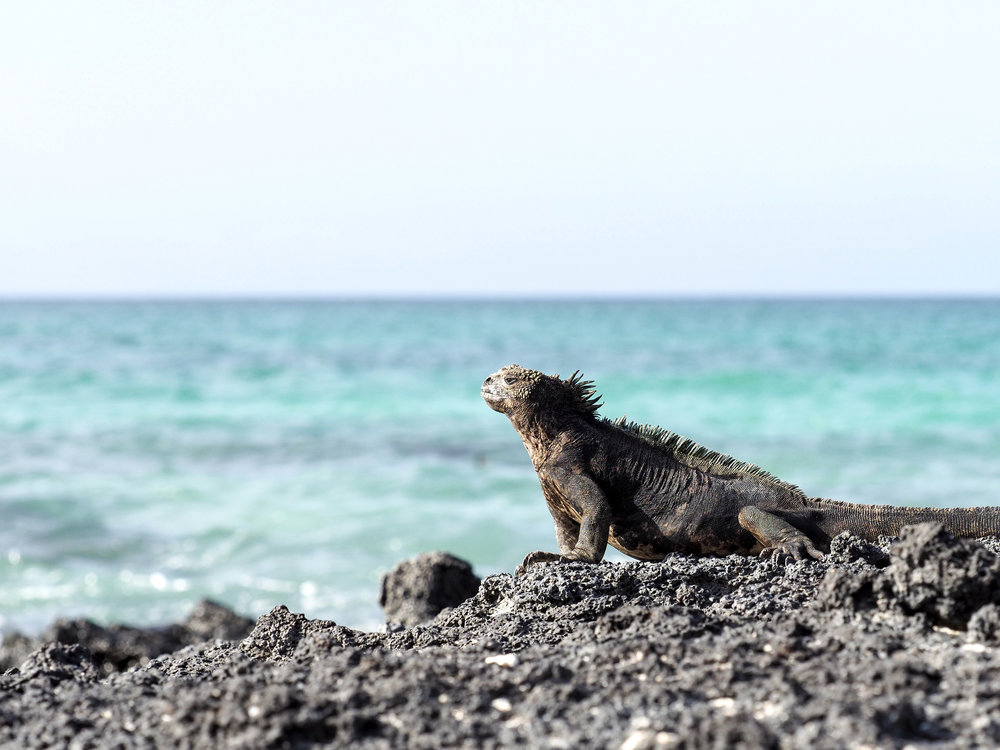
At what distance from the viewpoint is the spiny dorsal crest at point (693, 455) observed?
13.4 ft

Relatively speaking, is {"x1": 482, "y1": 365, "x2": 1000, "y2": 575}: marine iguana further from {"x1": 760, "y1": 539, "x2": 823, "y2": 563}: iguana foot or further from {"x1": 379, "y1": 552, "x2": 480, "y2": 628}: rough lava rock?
{"x1": 379, "y1": 552, "x2": 480, "y2": 628}: rough lava rock

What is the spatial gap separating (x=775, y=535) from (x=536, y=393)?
1024 mm

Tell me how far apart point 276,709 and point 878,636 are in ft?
4.81

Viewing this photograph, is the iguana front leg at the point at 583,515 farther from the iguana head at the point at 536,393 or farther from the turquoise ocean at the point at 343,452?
the turquoise ocean at the point at 343,452

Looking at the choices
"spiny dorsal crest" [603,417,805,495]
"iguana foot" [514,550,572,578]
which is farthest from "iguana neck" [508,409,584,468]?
"iguana foot" [514,550,572,578]

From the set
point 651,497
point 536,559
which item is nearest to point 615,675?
point 536,559

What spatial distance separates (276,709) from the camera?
235 cm

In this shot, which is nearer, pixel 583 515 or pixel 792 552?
pixel 792 552

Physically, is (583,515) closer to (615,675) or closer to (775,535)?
(775,535)

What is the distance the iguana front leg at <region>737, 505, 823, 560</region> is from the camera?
3643mm

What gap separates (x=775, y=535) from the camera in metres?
3.75

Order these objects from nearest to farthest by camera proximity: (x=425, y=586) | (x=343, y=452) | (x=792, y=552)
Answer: (x=792, y=552), (x=425, y=586), (x=343, y=452)

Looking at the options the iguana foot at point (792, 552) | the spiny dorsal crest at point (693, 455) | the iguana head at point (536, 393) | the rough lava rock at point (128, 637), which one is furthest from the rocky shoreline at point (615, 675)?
the rough lava rock at point (128, 637)

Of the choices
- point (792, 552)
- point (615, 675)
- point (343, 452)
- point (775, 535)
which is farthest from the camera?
point (343, 452)
